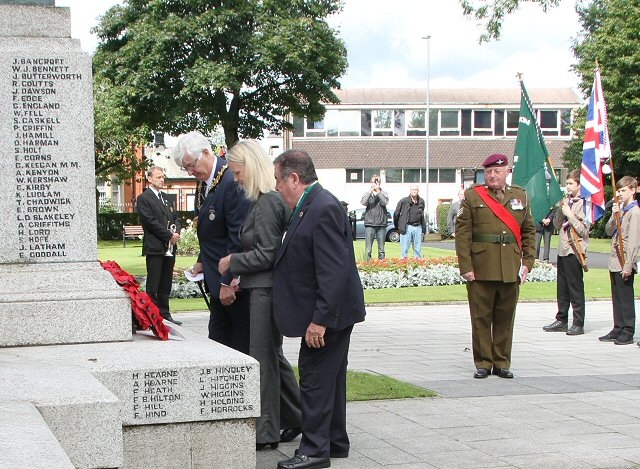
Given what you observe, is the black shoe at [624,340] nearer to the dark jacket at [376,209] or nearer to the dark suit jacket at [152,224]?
the dark suit jacket at [152,224]

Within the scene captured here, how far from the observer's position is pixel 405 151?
67.6m

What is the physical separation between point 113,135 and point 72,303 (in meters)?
41.0

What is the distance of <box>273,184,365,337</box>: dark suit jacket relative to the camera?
595 centimetres

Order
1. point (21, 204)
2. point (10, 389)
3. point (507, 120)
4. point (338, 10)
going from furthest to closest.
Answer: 1. point (507, 120)
2. point (338, 10)
3. point (21, 204)
4. point (10, 389)

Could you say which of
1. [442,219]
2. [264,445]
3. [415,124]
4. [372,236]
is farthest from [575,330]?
[415,124]

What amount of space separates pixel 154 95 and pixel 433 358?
116 feet

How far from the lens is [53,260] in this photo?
6699 mm

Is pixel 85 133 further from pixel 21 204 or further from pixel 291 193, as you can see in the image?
pixel 291 193

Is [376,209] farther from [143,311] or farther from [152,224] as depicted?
[143,311]

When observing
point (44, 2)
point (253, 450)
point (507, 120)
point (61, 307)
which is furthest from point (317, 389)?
point (507, 120)

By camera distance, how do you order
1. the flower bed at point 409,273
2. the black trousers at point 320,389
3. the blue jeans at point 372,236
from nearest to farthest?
1. the black trousers at point 320,389
2. the flower bed at point 409,273
3. the blue jeans at point 372,236

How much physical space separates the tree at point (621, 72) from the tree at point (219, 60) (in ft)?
38.5

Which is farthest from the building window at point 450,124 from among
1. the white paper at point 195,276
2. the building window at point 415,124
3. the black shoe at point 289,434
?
the black shoe at point 289,434

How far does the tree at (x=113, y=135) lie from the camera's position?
145ft
